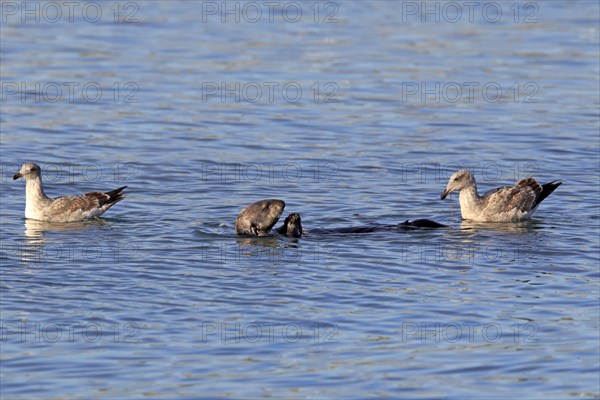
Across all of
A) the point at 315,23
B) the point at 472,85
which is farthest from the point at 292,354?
the point at 315,23

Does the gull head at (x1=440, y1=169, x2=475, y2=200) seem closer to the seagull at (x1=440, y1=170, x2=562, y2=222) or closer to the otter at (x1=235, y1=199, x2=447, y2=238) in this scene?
the seagull at (x1=440, y1=170, x2=562, y2=222)

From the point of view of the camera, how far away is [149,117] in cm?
2598

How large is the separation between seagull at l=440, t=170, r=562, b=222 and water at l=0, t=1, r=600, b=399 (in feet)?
0.90

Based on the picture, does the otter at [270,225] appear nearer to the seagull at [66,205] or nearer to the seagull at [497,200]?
the seagull at [497,200]

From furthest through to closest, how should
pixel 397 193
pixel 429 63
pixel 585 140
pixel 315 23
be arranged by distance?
pixel 315 23, pixel 429 63, pixel 585 140, pixel 397 193

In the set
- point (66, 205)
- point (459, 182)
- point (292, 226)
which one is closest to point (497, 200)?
point (459, 182)

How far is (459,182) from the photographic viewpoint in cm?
1881

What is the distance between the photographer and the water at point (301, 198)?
40.1 feet

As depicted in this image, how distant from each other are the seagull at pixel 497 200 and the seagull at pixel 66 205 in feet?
15.6

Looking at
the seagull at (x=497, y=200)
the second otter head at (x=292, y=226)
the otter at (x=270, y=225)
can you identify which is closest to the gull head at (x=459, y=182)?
the seagull at (x=497, y=200)

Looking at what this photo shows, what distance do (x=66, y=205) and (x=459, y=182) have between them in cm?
558

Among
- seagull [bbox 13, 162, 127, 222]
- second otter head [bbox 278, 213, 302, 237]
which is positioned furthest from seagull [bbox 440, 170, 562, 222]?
seagull [bbox 13, 162, 127, 222]

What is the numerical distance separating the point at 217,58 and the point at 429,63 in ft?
16.4

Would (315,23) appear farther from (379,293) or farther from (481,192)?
(379,293)
